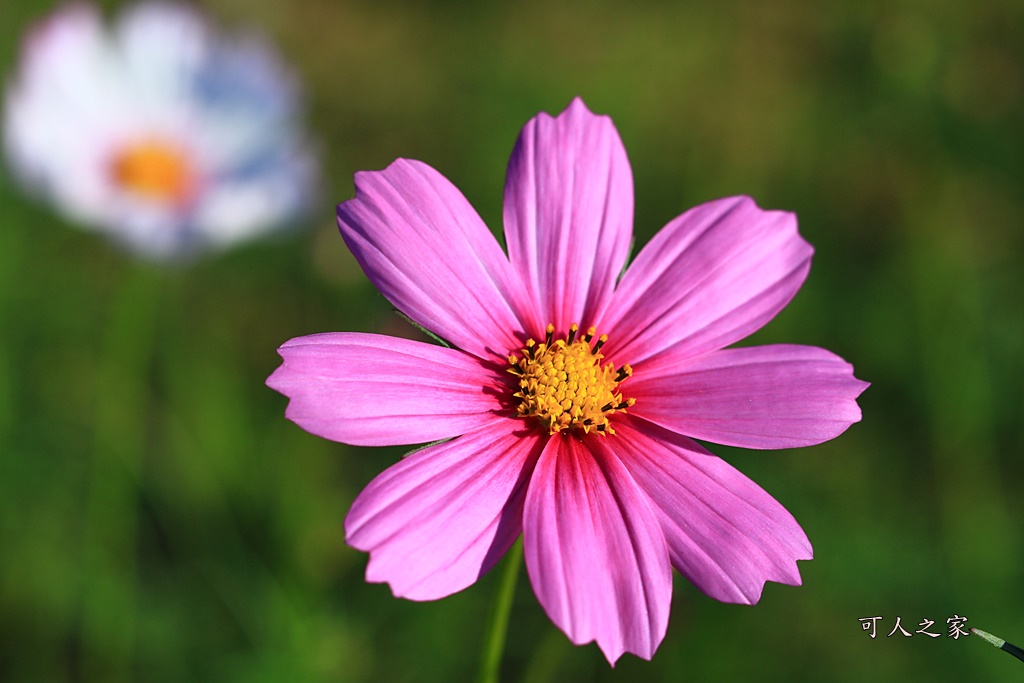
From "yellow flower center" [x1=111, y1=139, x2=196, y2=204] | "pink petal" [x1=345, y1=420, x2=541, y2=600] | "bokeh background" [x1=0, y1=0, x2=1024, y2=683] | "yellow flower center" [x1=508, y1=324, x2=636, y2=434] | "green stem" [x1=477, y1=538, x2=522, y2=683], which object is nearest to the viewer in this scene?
"pink petal" [x1=345, y1=420, x2=541, y2=600]

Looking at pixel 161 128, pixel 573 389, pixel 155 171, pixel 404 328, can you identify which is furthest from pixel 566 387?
pixel 161 128

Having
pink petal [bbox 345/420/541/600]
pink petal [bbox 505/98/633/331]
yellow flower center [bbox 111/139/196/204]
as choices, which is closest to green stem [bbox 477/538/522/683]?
pink petal [bbox 345/420/541/600]

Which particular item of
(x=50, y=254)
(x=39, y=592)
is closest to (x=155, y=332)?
(x=50, y=254)

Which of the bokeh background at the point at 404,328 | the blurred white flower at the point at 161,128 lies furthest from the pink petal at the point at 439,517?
the blurred white flower at the point at 161,128

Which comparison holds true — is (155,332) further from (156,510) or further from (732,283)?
(732,283)

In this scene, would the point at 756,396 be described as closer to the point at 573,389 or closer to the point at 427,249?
the point at 573,389

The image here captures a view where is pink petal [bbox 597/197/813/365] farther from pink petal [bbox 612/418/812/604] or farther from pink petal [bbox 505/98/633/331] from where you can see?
pink petal [bbox 612/418/812/604]
